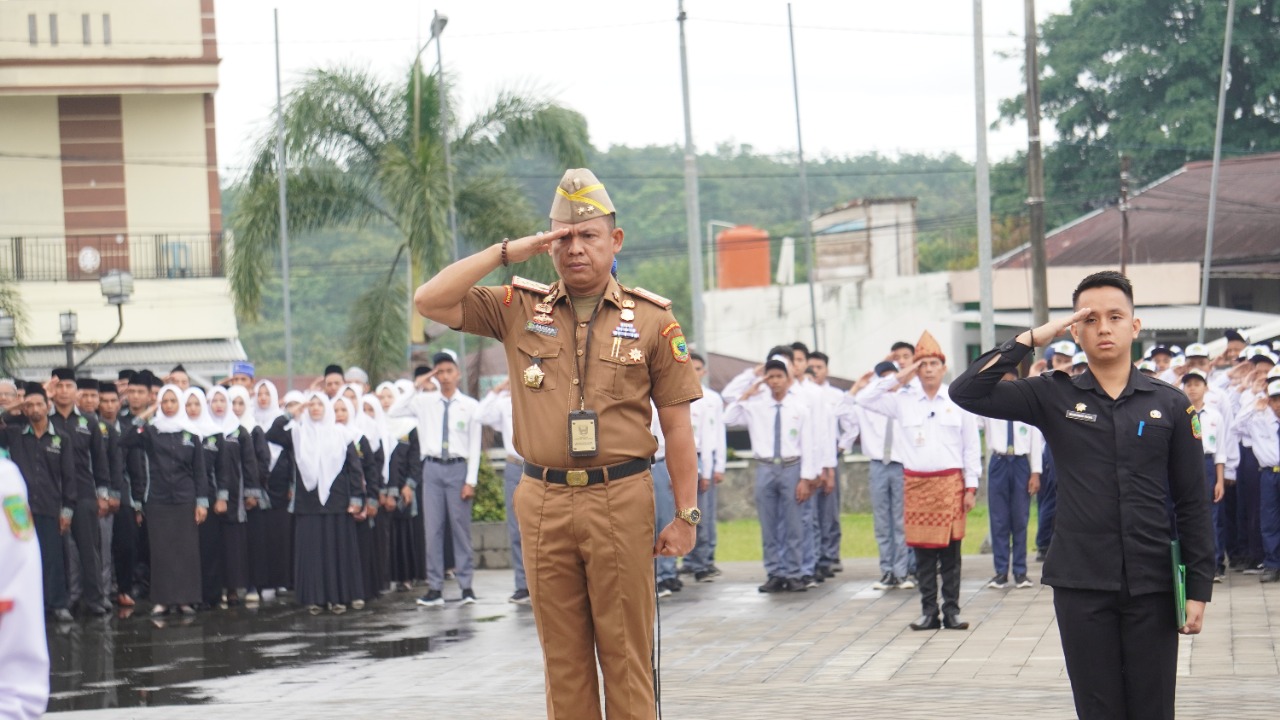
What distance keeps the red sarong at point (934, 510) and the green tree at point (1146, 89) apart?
35.5m

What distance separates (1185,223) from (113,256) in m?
26.3

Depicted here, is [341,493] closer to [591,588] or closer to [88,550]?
[88,550]

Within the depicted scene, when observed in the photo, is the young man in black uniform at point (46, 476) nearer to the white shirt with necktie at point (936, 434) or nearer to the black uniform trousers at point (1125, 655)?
the white shirt with necktie at point (936, 434)

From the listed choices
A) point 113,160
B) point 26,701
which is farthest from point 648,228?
point 26,701

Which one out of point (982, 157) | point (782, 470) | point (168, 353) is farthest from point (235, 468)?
point (168, 353)

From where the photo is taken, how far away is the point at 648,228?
66.9 meters

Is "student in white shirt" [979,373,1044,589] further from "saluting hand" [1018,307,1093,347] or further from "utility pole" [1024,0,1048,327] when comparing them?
"saluting hand" [1018,307,1093,347]

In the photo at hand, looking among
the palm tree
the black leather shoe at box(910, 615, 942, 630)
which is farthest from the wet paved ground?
the palm tree

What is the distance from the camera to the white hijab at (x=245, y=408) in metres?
15.5

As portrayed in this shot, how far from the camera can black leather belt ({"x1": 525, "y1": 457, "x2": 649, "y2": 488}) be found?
585 centimetres

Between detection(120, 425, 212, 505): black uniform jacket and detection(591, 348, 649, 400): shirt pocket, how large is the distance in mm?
9803

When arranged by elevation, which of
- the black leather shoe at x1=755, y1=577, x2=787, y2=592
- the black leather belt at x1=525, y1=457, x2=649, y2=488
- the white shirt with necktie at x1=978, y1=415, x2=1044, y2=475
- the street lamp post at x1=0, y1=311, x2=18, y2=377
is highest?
the street lamp post at x1=0, y1=311, x2=18, y2=377

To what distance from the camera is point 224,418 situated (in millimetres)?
15500

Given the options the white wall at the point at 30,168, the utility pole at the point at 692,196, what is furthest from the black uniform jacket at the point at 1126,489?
the white wall at the point at 30,168
